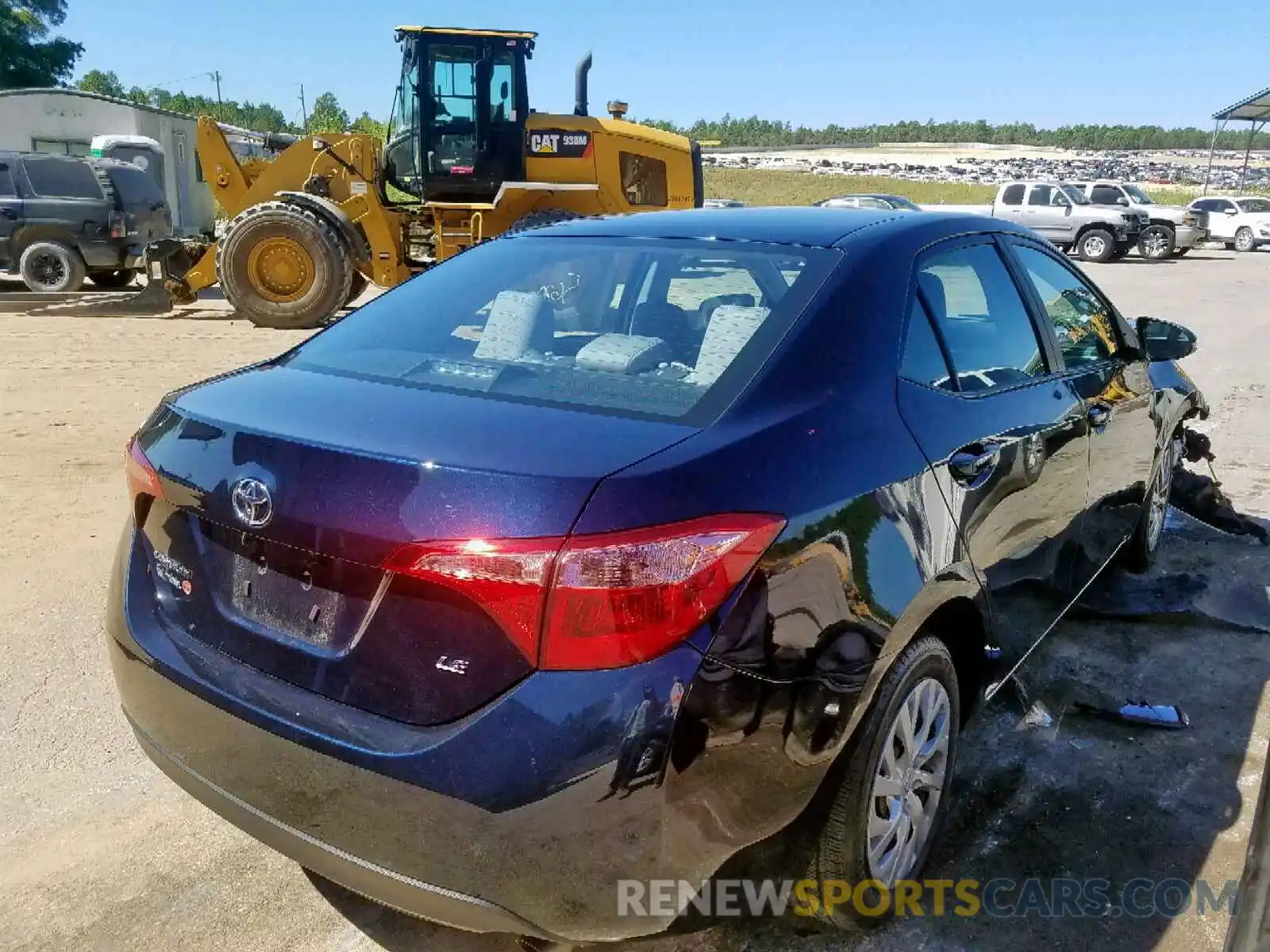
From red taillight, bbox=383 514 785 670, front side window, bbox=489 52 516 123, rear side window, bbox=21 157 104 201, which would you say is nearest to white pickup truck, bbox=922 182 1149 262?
front side window, bbox=489 52 516 123

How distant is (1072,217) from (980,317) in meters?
26.3

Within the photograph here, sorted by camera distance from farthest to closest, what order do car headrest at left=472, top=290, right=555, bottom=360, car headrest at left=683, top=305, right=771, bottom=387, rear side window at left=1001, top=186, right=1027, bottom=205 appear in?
rear side window at left=1001, top=186, right=1027, bottom=205, car headrest at left=472, top=290, right=555, bottom=360, car headrest at left=683, top=305, right=771, bottom=387

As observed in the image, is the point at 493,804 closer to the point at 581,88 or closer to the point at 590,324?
the point at 590,324

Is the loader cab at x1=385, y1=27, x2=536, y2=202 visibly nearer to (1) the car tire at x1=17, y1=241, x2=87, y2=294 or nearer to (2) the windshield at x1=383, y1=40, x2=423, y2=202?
(2) the windshield at x1=383, y1=40, x2=423, y2=202

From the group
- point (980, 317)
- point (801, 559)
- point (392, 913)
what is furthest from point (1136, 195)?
point (392, 913)

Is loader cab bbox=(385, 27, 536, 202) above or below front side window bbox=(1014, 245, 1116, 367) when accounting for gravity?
above

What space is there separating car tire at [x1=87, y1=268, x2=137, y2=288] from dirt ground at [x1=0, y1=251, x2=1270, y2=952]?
12.1 metres

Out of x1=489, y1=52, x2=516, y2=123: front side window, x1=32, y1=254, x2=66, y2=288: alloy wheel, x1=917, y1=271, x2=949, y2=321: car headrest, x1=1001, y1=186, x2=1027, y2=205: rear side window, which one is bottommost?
x1=32, y1=254, x2=66, y2=288: alloy wheel

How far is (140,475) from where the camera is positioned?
2.29 metres

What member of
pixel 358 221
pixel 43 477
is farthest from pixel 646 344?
pixel 358 221

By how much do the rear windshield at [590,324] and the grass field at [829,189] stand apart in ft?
145

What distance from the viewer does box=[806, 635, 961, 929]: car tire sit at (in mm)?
2178

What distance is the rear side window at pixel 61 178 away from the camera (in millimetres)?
14094

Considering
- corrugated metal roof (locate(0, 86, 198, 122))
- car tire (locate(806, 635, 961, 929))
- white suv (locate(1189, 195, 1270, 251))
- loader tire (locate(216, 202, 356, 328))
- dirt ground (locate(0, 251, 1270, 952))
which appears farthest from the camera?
white suv (locate(1189, 195, 1270, 251))
